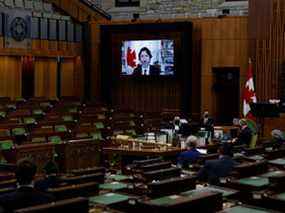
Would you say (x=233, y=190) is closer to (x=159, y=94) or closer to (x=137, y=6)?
(x=159, y=94)

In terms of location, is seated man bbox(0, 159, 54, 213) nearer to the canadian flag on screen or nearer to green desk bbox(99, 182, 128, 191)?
green desk bbox(99, 182, 128, 191)

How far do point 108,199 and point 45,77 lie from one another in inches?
713

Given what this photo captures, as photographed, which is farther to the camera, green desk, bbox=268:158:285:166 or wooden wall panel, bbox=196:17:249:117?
wooden wall panel, bbox=196:17:249:117

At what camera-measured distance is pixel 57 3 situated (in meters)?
24.2

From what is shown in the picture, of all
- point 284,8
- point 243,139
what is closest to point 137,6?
point 284,8

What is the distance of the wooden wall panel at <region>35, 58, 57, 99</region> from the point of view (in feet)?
77.6

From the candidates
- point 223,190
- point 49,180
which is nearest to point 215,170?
point 223,190

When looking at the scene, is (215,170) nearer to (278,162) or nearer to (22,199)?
(278,162)

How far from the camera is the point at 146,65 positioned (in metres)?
21.8

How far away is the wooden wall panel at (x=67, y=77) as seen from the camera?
24422 mm

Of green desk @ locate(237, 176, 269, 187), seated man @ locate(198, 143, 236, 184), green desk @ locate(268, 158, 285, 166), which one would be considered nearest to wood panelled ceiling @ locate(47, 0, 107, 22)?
green desk @ locate(268, 158, 285, 166)

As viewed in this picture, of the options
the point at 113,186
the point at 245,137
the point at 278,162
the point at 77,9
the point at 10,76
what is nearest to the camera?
the point at 113,186

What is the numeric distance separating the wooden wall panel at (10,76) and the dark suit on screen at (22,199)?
17.5 metres

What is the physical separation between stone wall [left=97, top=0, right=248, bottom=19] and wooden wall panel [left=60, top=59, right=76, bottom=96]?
3.14 m
